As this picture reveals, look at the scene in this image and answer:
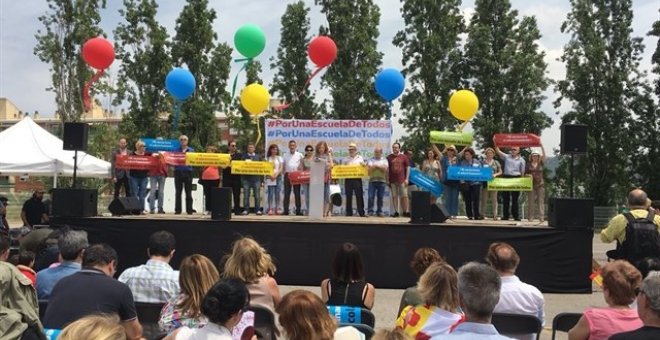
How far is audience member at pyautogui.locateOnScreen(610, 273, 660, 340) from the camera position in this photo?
2.98 m

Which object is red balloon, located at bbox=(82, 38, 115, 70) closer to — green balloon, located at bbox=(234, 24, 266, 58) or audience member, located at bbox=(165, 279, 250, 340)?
green balloon, located at bbox=(234, 24, 266, 58)

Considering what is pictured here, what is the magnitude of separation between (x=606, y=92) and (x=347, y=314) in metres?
29.2

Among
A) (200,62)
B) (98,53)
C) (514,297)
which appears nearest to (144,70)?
(200,62)

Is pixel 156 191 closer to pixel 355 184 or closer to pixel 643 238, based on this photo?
pixel 355 184

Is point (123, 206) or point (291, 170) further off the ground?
point (291, 170)

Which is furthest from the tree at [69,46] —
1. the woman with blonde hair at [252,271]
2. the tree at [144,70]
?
the woman with blonde hair at [252,271]

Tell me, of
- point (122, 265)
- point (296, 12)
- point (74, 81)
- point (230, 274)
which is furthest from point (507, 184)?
point (74, 81)

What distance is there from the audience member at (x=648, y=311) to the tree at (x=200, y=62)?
2574 centimetres

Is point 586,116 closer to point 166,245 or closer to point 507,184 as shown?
point 507,184

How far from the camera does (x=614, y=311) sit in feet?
11.8

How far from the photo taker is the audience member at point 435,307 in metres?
3.58

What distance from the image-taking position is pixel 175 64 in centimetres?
2795

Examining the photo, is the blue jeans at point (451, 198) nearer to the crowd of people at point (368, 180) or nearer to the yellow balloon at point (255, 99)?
the crowd of people at point (368, 180)

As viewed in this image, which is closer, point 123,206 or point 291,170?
point 123,206
